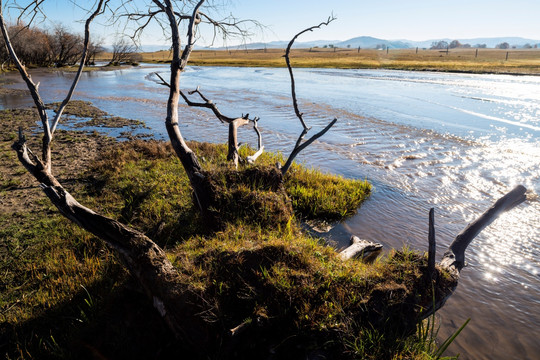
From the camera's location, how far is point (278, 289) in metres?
3.53

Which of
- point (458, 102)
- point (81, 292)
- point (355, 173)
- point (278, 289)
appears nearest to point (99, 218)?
point (81, 292)

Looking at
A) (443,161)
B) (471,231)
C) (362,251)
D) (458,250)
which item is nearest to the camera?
(458,250)

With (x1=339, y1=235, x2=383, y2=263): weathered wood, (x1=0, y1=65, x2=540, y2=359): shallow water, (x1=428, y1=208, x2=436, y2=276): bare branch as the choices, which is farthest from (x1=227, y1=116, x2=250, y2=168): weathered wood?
(x1=428, y1=208, x2=436, y2=276): bare branch

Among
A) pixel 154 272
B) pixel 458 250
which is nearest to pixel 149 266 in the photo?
pixel 154 272

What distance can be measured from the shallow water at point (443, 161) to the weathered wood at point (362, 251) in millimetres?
717

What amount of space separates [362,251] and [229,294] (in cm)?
256

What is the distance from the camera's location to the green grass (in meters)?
3.21

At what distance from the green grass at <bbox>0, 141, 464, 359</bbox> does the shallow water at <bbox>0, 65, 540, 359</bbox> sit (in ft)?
4.46

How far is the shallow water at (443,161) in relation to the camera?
4637 mm

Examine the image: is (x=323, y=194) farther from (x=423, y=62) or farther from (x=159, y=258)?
(x=423, y=62)

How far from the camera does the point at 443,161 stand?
10695 millimetres

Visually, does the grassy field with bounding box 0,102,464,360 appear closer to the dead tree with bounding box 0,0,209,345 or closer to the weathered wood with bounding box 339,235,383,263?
the dead tree with bounding box 0,0,209,345

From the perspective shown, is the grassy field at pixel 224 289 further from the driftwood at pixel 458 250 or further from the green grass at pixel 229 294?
the driftwood at pixel 458 250

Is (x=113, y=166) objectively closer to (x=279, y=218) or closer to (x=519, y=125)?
(x=279, y=218)
